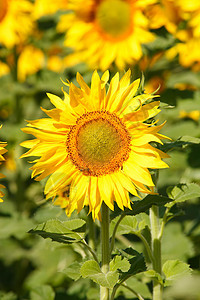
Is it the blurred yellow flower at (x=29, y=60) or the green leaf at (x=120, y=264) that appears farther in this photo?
the blurred yellow flower at (x=29, y=60)

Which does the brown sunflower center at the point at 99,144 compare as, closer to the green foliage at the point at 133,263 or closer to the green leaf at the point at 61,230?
the green leaf at the point at 61,230

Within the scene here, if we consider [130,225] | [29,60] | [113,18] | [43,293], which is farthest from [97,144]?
[29,60]

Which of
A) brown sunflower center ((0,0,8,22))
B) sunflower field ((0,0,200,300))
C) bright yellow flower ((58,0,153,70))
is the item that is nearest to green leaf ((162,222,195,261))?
sunflower field ((0,0,200,300))

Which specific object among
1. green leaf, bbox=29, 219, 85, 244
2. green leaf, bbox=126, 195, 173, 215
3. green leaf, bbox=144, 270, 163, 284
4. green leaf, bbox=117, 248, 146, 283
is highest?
green leaf, bbox=126, 195, 173, 215

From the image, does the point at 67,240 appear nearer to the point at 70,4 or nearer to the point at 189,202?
the point at 189,202

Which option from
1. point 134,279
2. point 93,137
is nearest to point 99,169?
point 93,137

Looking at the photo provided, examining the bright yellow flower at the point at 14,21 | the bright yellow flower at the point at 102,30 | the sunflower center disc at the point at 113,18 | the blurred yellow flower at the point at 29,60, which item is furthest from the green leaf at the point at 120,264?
the blurred yellow flower at the point at 29,60

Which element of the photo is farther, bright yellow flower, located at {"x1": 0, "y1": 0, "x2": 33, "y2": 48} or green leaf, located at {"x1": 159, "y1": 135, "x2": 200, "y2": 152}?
bright yellow flower, located at {"x1": 0, "y1": 0, "x2": 33, "y2": 48}

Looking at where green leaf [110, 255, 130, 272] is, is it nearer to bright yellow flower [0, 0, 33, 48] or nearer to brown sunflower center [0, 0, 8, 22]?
bright yellow flower [0, 0, 33, 48]
